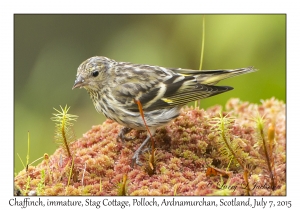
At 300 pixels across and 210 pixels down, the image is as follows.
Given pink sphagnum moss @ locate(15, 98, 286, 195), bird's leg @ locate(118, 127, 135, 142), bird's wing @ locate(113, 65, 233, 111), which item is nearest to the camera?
pink sphagnum moss @ locate(15, 98, 286, 195)

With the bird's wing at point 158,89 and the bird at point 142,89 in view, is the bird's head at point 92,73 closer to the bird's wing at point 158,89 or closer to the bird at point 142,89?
the bird at point 142,89

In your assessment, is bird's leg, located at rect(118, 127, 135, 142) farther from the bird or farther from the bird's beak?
the bird's beak

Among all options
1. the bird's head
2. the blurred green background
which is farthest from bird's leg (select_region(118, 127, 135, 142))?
the blurred green background

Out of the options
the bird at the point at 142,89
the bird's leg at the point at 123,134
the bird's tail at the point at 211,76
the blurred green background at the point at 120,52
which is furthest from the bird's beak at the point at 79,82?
the blurred green background at the point at 120,52

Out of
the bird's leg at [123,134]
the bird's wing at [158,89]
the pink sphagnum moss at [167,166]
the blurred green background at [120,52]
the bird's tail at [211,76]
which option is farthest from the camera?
the blurred green background at [120,52]

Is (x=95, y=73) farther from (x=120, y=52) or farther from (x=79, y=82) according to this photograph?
(x=120, y=52)
